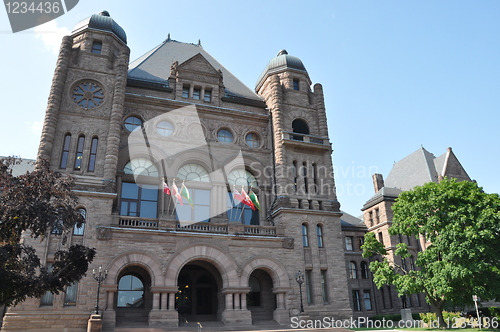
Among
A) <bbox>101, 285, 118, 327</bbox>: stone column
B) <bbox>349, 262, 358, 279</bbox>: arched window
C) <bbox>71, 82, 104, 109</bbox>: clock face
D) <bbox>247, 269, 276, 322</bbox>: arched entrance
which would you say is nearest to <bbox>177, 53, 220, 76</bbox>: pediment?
<bbox>71, 82, 104, 109</bbox>: clock face

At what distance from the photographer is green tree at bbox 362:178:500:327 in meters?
26.8

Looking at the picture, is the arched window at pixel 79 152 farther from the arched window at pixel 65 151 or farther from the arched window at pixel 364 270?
the arched window at pixel 364 270

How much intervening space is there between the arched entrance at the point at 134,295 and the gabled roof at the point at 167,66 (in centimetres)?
1683

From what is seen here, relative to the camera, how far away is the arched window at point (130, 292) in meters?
26.9

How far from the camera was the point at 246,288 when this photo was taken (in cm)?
2731

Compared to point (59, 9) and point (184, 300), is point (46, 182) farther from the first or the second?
point (184, 300)

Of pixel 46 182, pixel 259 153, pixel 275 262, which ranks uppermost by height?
pixel 259 153

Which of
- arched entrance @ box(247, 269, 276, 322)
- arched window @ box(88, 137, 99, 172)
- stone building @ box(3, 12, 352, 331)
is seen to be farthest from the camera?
arched entrance @ box(247, 269, 276, 322)

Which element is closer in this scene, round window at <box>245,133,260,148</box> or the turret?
the turret

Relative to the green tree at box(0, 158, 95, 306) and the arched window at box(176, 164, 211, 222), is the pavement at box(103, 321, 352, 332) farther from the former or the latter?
the arched window at box(176, 164, 211, 222)

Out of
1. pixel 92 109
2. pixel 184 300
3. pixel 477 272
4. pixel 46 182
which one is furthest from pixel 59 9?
pixel 477 272

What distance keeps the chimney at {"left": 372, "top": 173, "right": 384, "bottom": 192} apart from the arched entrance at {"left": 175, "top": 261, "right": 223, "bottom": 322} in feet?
103

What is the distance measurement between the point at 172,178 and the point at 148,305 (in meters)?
9.64

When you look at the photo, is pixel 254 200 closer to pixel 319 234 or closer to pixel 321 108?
pixel 319 234
